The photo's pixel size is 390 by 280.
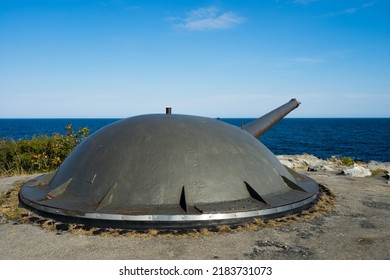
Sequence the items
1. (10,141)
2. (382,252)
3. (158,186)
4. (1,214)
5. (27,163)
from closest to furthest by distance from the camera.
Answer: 1. (382,252)
2. (158,186)
3. (1,214)
4. (27,163)
5. (10,141)

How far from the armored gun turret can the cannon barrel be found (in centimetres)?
191

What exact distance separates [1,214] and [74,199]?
1.19 m

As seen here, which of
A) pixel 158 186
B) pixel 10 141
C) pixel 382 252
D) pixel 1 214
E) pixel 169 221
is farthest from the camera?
pixel 10 141

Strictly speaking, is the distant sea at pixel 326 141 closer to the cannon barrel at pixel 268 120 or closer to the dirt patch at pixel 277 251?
the cannon barrel at pixel 268 120

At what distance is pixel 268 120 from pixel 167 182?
14.0ft

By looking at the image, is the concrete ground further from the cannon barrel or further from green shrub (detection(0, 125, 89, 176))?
green shrub (detection(0, 125, 89, 176))

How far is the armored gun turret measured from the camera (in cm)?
436

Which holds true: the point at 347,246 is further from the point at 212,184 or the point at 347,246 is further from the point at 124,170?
the point at 124,170

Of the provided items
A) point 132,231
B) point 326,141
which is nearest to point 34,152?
point 132,231

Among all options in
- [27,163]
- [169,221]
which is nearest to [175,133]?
[169,221]

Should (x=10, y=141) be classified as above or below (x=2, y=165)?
above

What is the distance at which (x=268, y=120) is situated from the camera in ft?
27.0

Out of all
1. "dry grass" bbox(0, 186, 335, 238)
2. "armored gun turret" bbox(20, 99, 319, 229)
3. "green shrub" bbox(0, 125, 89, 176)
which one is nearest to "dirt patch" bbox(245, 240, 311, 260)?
"dry grass" bbox(0, 186, 335, 238)

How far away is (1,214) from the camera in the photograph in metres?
5.05
